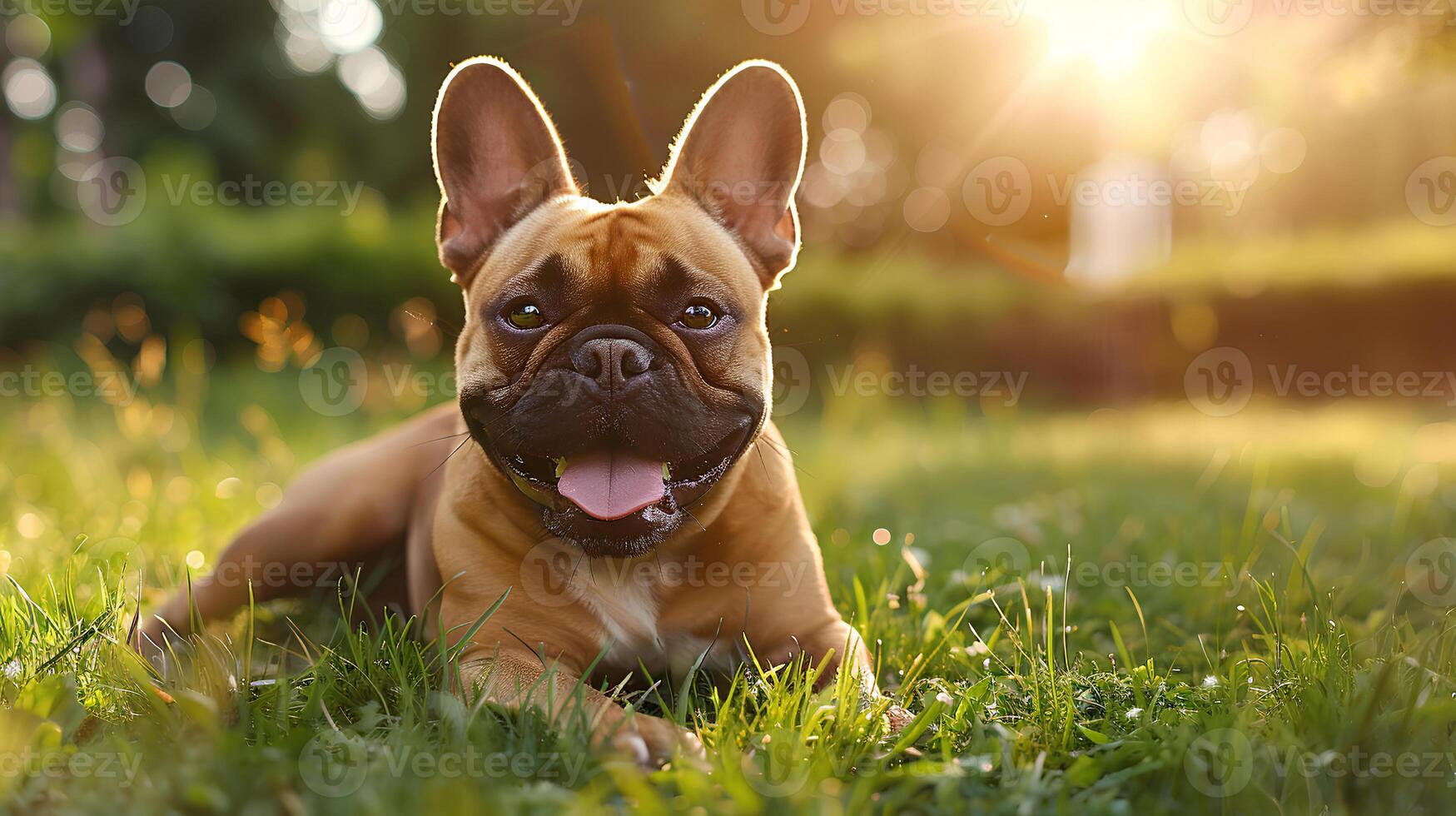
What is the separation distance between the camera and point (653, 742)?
6.72ft

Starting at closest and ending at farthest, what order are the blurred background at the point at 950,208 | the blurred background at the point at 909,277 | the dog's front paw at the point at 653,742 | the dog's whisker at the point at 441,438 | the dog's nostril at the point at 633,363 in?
the dog's front paw at the point at 653,742 < the dog's nostril at the point at 633,363 < the dog's whisker at the point at 441,438 < the blurred background at the point at 909,277 < the blurred background at the point at 950,208

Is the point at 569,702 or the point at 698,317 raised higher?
the point at 698,317

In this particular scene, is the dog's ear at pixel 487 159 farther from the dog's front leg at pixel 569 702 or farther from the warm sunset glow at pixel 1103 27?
the warm sunset glow at pixel 1103 27

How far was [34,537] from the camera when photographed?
422cm

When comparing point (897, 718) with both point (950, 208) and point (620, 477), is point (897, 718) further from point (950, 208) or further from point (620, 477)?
point (950, 208)

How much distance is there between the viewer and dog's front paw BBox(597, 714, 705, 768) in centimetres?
200

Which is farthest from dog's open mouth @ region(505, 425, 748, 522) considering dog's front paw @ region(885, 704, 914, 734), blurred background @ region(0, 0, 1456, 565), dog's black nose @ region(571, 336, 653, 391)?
blurred background @ region(0, 0, 1456, 565)

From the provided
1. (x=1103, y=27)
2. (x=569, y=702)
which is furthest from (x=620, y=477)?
(x=1103, y=27)

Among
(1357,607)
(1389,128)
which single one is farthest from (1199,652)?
(1389,128)

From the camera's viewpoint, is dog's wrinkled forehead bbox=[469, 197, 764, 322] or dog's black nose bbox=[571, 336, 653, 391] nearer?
dog's black nose bbox=[571, 336, 653, 391]

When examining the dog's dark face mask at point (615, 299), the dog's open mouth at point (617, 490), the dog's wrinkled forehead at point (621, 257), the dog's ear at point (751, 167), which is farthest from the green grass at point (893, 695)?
the dog's ear at point (751, 167)

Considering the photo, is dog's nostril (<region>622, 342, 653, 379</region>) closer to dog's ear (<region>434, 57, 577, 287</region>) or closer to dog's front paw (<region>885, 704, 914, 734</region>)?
dog's ear (<region>434, 57, 577, 287</region>)

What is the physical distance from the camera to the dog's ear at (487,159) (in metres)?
2.86

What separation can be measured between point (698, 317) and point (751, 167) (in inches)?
25.1
